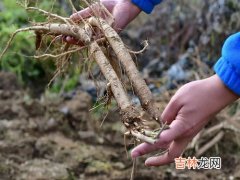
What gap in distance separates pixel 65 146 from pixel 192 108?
142 cm

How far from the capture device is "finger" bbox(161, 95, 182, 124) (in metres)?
1.61

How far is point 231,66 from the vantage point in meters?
1.59

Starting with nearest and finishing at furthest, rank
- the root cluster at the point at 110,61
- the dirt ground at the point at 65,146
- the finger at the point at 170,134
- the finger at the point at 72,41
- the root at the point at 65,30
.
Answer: the finger at the point at 170,134, the root cluster at the point at 110,61, the root at the point at 65,30, the finger at the point at 72,41, the dirt ground at the point at 65,146

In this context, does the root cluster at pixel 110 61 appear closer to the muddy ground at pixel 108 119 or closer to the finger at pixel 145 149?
the finger at pixel 145 149

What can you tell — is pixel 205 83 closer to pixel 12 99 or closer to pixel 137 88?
pixel 137 88

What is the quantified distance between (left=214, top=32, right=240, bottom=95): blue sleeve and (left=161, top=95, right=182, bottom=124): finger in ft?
0.47

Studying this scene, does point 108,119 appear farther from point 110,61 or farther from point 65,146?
point 110,61

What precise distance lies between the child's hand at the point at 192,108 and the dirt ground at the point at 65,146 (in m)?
1.05

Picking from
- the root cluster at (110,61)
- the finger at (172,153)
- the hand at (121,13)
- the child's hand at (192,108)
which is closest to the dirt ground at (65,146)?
the root cluster at (110,61)

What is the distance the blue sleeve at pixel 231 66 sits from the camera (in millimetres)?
1570

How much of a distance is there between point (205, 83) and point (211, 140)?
51.3 inches

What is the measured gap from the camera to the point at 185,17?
4070mm

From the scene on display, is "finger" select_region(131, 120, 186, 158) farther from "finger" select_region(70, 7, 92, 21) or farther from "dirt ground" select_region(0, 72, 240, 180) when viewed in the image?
"dirt ground" select_region(0, 72, 240, 180)

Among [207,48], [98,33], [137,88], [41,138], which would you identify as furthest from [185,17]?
[137,88]
